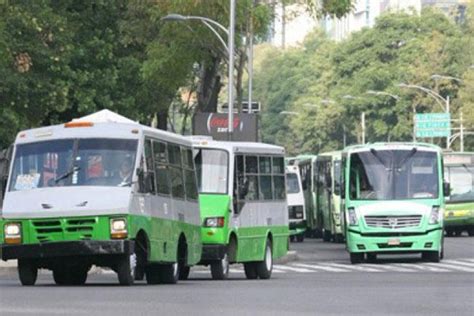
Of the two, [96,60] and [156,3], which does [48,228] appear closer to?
[156,3]

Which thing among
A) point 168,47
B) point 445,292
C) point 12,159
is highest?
point 168,47

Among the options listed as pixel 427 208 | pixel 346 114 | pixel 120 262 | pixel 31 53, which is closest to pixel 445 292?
pixel 120 262

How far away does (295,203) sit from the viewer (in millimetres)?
65875

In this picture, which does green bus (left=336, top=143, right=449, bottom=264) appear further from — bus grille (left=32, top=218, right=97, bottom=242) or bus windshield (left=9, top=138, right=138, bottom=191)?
bus grille (left=32, top=218, right=97, bottom=242)

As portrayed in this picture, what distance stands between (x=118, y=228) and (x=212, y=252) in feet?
18.3

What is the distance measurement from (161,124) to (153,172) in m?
45.9

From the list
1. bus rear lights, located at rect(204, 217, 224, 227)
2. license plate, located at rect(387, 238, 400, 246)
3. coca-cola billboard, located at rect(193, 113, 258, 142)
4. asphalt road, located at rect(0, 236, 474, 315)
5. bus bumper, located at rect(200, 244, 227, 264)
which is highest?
coca-cola billboard, located at rect(193, 113, 258, 142)

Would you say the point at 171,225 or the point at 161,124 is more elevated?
the point at 161,124

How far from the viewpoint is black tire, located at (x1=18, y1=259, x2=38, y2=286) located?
2869 centimetres

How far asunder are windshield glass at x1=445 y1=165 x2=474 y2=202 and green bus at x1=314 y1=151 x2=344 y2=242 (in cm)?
516

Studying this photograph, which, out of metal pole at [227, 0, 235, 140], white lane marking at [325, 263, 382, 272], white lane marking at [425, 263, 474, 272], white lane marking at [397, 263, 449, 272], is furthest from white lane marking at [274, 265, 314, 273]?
metal pole at [227, 0, 235, 140]

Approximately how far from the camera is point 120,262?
92.1 ft

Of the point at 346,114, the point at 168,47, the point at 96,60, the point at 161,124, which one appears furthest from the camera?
the point at 346,114

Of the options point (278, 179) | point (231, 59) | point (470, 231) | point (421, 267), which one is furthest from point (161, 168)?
point (470, 231)
